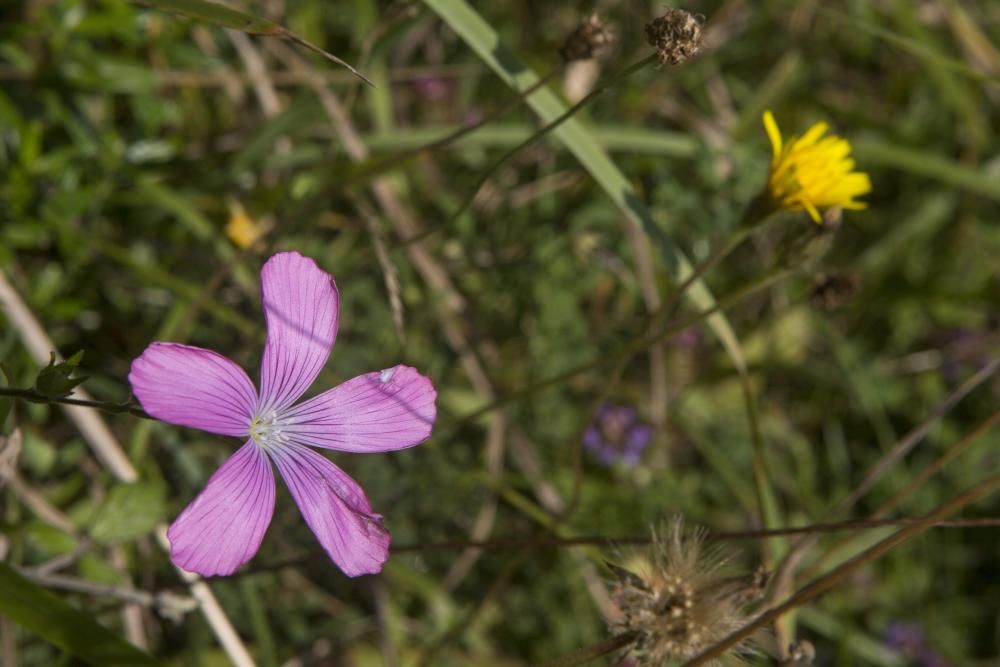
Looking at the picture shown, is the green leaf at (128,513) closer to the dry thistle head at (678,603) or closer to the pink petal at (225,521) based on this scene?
the pink petal at (225,521)

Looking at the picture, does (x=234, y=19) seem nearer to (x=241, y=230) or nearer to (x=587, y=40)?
(x=587, y=40)

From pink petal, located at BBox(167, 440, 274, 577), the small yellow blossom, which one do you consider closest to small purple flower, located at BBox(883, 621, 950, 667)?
the small yellow blossom

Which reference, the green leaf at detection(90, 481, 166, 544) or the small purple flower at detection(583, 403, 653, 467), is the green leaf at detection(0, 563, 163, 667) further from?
the small purple flower at detection(583, 403, 653, 467)

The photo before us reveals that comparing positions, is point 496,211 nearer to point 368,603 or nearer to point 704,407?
point 704,407

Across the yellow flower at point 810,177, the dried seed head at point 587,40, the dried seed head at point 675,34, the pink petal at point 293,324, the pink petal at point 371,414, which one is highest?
the dried seed head at point 587,40

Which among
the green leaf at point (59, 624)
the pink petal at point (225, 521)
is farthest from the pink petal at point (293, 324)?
the green leaf at point (59, 624)

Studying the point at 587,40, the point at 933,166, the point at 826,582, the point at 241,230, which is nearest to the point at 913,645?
the point at 933,166
